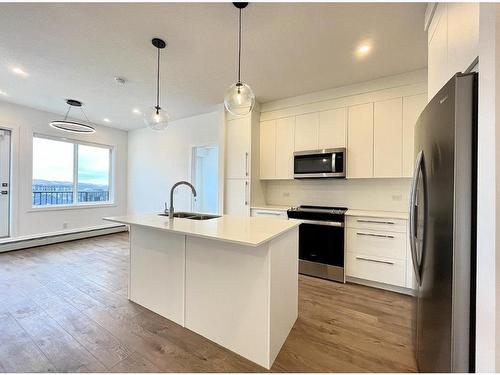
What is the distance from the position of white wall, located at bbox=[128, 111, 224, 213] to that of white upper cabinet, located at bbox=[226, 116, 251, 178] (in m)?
0.60

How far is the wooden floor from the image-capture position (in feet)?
5.12

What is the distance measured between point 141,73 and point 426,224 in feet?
11.7

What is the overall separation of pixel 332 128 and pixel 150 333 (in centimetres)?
340

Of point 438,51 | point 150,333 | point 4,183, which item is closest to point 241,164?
point 150,333

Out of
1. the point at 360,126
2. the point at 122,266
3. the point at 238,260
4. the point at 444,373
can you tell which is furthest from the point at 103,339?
the point at 360,126

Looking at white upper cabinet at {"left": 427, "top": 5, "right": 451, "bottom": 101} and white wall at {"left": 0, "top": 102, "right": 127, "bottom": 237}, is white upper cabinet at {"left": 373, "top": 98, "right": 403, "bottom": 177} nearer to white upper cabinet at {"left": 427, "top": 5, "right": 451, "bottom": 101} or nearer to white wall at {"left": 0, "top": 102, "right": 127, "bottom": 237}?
white upper cabinet at {"left": 427, "top": 5, "right": 451, "bottom": 101}

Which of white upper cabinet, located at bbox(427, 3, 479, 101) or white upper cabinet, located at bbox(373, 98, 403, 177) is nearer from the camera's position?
white upper cabinet, located at bbox(427, 3, 479, 101)

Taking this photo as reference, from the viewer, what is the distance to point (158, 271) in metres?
2.14

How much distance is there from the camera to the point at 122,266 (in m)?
3.47

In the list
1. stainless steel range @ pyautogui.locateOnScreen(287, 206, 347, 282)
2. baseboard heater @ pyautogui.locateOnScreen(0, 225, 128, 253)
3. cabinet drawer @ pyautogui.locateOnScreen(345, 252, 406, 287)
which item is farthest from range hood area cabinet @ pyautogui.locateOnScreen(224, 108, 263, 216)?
baseboard heater @ pyautogui.locateOnScreen(0, 225, 128, 253)

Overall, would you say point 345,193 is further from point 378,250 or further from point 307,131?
point 307,131

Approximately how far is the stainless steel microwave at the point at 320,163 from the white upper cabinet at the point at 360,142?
0.42 feet

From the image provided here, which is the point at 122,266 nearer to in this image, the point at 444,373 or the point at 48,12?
the point at 48,12

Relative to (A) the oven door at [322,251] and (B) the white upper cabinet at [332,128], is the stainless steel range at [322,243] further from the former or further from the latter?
(B) the white upper cabinet at [332,128]
